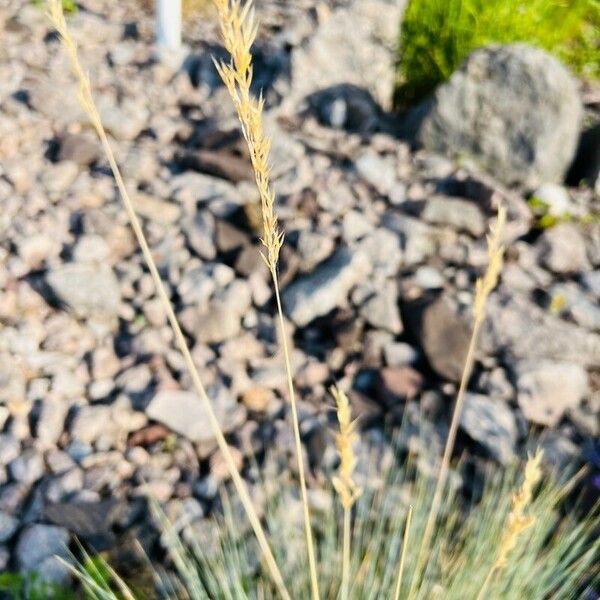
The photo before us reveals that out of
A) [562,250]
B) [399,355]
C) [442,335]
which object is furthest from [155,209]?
[562,250]

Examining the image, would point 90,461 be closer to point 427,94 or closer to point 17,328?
point 17,328

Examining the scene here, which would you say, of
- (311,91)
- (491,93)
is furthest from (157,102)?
(491,93)

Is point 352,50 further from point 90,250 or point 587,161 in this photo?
point 90,250

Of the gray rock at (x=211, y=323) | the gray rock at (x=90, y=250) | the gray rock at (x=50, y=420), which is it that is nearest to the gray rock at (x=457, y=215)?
the gray rock at (x=211, y=323)

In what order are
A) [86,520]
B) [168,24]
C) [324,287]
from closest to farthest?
[86,520] < [324,287] < [168,24]

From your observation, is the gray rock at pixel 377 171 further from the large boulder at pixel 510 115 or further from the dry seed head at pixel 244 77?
the dry seed head at pixel 244 77

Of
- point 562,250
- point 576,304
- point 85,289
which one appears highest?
point 562,250

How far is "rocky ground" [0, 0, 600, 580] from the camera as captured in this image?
7.79 ft

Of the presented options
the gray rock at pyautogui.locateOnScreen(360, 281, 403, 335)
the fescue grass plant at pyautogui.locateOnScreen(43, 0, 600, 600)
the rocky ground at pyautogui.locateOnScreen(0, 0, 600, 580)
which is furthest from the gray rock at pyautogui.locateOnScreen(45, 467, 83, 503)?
the gray rock at pyautogui.locateOnScreen(360, 281, 403, 335)

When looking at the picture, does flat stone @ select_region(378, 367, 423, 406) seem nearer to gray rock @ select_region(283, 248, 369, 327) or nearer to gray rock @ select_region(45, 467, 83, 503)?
gray rock @ select_region(283, 248, 369, 327)

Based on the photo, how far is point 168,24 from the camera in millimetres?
4090

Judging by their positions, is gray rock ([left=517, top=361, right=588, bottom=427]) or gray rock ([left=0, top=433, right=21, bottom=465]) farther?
gray rock ([left=517, top=361, right=588, bottom=427])

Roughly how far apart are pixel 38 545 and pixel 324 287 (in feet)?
4.58

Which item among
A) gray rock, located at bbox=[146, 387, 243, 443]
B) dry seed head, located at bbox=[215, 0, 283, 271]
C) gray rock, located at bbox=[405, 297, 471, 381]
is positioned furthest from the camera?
gray rock, located at bbox=[405, 297, 471, 381]
